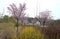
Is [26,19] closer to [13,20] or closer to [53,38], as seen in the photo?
[13,20]

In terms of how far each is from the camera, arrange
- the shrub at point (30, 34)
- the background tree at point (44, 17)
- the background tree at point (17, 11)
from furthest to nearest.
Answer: the background tree at point (44, 17) → the background tree at point (17, 11) → the shrub at point (30, 34)

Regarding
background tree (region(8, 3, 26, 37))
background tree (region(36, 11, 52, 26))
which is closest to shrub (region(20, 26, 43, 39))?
background tree (region(8, 3, 26, 37))

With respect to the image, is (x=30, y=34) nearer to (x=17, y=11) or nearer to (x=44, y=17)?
(x=17, y=11)

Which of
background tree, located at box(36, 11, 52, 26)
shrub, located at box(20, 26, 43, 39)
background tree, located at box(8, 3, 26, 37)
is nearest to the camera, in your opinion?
shrub, located at box(20, 26, 43, 39)

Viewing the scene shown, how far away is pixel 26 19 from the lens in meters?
10.1

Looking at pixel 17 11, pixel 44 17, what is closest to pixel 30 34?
pixel 17 11

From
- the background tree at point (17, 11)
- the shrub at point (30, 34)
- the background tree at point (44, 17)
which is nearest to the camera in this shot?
the shrub at point (30, 34)

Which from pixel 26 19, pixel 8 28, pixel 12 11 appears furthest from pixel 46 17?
pixel 8 28

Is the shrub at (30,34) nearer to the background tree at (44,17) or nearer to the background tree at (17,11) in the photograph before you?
the background tree at (17,11)

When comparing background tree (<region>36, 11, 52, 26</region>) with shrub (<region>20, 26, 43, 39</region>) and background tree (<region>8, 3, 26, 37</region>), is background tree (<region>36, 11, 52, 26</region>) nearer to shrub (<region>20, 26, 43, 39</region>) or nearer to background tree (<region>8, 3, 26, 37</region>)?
background tree (<region>8, 3, 26, 37</region>)

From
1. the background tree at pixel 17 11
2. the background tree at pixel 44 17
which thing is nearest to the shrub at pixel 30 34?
the background tree at pixel 17 11

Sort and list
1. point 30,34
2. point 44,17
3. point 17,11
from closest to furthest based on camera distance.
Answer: point 30,34 → point 17,11 → point 44,17

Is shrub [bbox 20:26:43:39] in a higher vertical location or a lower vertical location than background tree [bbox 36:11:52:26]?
lower

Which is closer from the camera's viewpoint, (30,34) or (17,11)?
A: (30,34)
